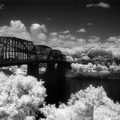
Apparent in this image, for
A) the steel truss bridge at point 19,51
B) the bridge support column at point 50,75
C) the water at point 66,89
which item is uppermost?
the steel truss bridge at point 19,51

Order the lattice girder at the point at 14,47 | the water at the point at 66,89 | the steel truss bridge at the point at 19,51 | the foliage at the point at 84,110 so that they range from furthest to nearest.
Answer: the lattice girder at the point at 14,47 → the steel truss bridge at the point at 19,51 → the water at the point at 66,89 → the foliage at the point at 84,110

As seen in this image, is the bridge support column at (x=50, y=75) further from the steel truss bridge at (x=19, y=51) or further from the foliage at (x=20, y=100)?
the foliage at (x=20, y=100)

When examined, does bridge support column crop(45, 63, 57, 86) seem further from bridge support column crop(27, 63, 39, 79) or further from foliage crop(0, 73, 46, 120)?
foliage crop(0, 73, 46, 120)

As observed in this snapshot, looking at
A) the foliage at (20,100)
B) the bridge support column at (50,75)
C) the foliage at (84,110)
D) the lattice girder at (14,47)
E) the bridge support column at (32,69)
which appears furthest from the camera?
the bridge support column at (50,75)

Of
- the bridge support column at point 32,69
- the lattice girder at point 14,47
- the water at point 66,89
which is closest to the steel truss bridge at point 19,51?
the lattice girder at point 14,47

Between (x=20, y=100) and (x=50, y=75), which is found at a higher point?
(x=20, y=100)

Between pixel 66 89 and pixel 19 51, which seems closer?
pixel 66 89

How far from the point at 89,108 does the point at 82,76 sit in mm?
80178

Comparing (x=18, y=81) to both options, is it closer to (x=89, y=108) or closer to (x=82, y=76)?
(x=89, y=108)

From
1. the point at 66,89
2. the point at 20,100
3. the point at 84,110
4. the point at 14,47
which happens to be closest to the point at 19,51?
the point at 14,47

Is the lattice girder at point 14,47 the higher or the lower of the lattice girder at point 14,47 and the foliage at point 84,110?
the higher

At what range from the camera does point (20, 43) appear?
2410 inches

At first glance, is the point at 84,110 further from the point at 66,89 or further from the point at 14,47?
the point at 14,47

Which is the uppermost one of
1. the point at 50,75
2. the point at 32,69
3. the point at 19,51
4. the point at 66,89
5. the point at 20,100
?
the point at 19,51
